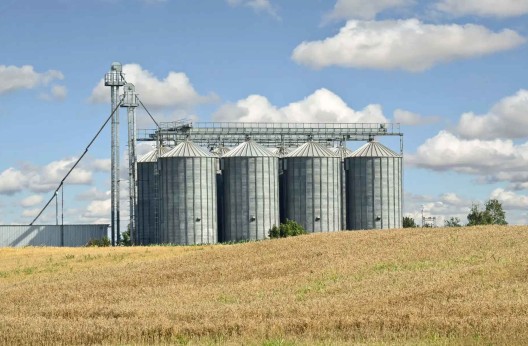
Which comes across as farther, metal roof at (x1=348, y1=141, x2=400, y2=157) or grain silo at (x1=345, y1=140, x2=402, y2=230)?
metal roof at (x1=348, y1=141, x2=400, y2=157)

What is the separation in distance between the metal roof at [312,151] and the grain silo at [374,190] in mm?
3357

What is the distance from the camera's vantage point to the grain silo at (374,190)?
97.6 metres

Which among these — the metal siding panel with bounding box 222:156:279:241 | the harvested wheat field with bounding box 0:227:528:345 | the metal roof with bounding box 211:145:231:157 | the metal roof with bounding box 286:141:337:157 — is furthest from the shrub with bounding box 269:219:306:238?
the harvested wheat field with bounding box 0:227:528:345

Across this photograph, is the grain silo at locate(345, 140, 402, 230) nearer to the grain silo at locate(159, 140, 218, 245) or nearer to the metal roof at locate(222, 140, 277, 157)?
the metal roof at locate(222, 140, 277, 157)

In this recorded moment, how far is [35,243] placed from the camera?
10369 centimetres

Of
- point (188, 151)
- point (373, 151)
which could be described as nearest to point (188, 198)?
point (188, 151)

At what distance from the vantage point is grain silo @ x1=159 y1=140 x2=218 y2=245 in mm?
92625

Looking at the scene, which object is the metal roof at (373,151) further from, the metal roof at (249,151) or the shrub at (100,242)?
the shrub at (100,242)

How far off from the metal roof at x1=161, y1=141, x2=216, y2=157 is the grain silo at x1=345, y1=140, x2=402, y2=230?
644 inches

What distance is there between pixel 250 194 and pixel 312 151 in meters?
8.68

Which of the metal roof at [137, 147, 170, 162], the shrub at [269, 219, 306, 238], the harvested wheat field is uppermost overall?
the metal roof at [137, 147, 170, 162]

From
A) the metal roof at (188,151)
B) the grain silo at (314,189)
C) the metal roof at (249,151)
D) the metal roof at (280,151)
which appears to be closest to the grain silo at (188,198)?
the metal roof at (188,151)

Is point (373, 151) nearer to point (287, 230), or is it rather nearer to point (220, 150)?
point (287, 230)

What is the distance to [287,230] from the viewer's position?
291 feet
